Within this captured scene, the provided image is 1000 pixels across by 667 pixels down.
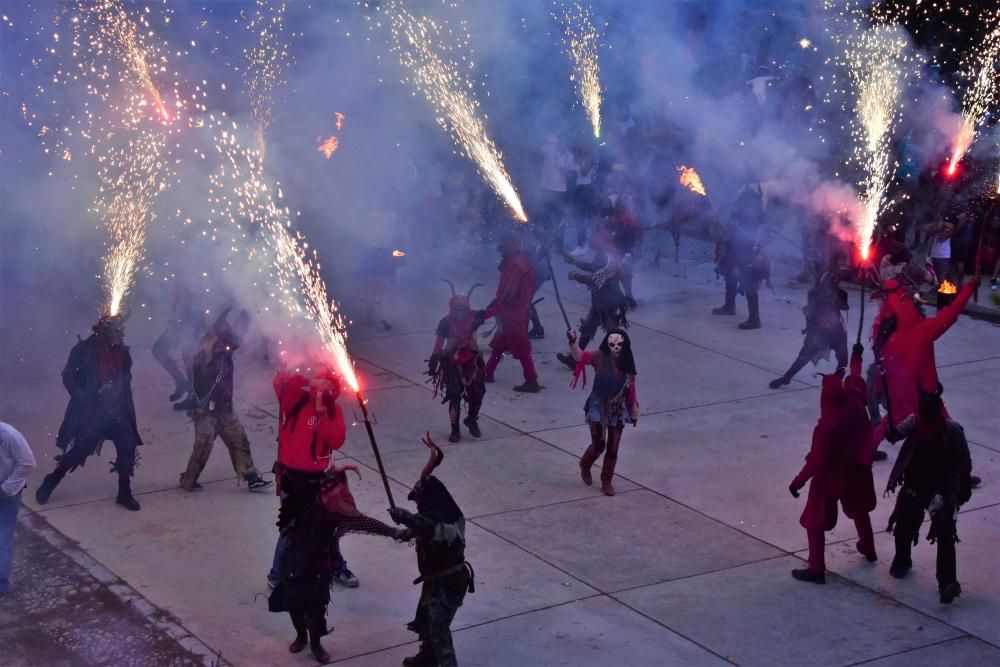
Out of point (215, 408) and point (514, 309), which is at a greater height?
point (514, 309)

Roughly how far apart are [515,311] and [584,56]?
235 inches

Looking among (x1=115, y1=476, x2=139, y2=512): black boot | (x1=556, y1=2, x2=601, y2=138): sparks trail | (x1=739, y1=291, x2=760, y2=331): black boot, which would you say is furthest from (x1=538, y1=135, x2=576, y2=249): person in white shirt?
(x1=115, y1=476, x2=139, y2=512): black boot

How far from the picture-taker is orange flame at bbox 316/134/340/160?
43.9 feet

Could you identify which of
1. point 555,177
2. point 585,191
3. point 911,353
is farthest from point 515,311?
point 555,177

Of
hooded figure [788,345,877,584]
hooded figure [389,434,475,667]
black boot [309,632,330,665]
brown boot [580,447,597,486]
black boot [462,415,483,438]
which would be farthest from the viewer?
black boot [462,415,483,438]

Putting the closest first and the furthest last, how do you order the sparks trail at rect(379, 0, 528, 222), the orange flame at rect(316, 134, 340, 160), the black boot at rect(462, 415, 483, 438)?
the black boot at rect(462, 415, 483, 438)
the orange flame at rect(316, 134, 340, 160)
the sparks trail at rect(379, 0, 528, 222)

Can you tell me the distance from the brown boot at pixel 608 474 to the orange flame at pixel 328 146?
19.0 feet

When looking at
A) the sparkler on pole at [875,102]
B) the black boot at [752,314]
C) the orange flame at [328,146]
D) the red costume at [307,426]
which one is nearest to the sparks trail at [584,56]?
the sparkler on pole at [875,102]

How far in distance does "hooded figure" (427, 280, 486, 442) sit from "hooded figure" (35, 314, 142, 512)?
2.23 m

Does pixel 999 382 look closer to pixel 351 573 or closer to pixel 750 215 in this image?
pixel 750 215

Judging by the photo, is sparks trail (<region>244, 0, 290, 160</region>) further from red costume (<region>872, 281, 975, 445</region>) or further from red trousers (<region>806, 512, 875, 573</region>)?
red trousers (<region>806, 512, 875, 573</region>)

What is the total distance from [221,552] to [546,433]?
3.06 m

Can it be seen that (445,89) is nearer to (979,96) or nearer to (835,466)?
(979,96)

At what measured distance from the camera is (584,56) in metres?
16.0
